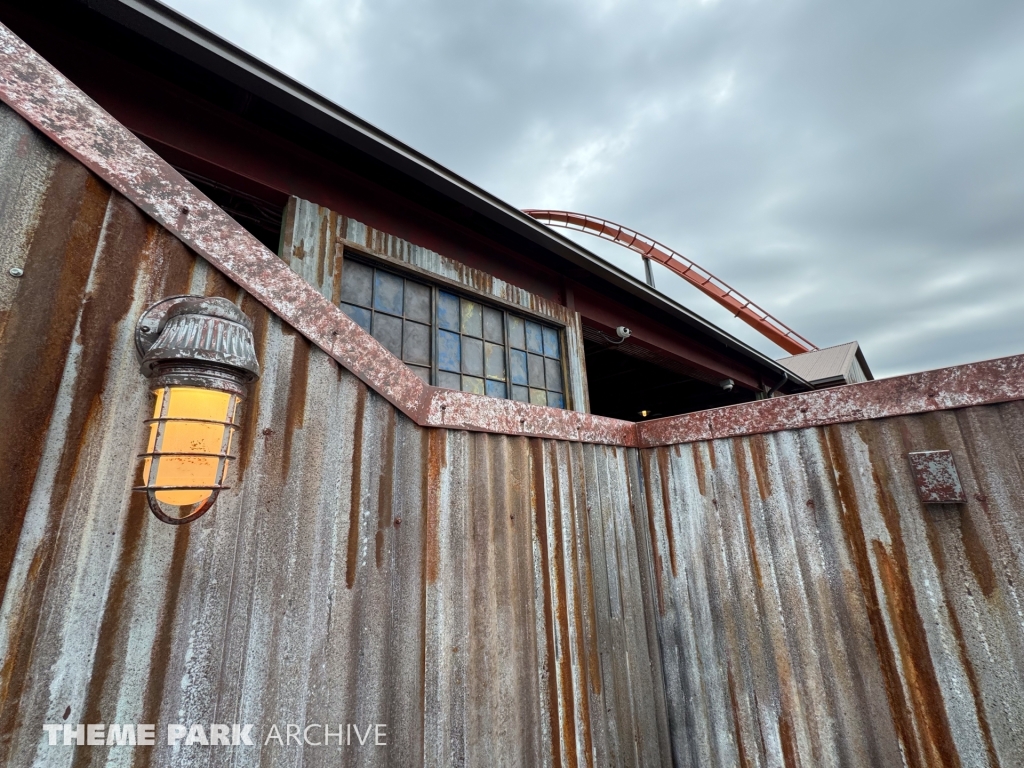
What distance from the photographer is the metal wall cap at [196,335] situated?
1059mm

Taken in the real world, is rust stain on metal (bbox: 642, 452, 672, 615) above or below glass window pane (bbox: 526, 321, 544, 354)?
below

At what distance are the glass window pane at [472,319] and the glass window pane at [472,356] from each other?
0.09 meters

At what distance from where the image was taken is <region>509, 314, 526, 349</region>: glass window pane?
433 centimetres

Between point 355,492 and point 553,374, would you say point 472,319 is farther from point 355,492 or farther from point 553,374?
point 355,492

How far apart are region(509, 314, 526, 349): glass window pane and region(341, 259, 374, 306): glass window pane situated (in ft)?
4.75

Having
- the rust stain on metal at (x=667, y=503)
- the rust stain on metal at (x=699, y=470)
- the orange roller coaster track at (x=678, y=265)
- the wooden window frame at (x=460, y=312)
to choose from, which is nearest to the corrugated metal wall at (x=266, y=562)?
the rust stain on metal at (x=667, y=503)

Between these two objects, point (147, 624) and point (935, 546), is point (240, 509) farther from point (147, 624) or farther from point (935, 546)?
point (935, 546)

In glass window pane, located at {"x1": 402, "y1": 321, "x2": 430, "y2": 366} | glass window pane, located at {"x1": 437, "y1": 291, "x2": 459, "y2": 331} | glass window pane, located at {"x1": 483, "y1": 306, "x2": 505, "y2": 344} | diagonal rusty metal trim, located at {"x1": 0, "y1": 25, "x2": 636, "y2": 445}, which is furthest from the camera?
glass window pane, located at {"x1": 483, "y1": 306, "x2": 505, "y2": 344}

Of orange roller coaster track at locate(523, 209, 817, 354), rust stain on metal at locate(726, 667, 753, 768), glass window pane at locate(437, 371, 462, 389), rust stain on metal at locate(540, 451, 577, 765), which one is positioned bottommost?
rust stain on metal at locate(726, 667, 753, 768)

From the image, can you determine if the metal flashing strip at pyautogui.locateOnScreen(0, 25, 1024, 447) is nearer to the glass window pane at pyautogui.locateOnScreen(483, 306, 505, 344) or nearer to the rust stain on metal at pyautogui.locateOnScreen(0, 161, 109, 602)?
the rust stain on metal at pyautogui.locateOnScreen(0, 161, 109, 602)

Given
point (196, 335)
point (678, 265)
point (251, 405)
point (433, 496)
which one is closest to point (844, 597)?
point (433, 496)

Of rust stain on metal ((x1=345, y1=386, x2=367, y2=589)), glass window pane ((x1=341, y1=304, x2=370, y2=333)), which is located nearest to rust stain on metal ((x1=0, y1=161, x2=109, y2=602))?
rust stain on metal ((x1=345, y1=386, x2=367, y2=589))

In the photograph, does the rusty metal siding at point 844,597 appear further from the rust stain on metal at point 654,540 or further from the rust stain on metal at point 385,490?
the rust stain on metal at point 385,490

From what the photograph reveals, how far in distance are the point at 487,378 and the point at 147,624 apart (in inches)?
119
